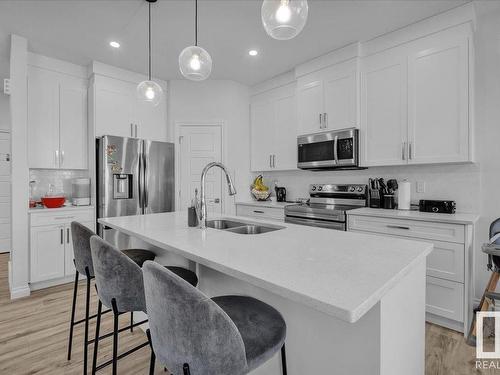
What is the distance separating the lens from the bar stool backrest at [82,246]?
1.66 m

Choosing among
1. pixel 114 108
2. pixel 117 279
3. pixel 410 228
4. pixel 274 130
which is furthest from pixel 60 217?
pixel 410 228

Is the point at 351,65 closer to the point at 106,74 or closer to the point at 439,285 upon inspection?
the point at 439,285

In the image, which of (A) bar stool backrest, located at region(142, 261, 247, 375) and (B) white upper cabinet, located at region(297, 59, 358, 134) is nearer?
(A) bar stool backrest, located at region(142, 261, 247, 375)

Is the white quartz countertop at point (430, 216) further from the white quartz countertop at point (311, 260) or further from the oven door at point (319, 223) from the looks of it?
the white quartz countertop at point (311, 260)

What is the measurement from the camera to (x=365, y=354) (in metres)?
0.97

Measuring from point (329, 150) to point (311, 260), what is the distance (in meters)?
2.45

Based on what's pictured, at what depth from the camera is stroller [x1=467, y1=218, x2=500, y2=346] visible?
6.17 ft

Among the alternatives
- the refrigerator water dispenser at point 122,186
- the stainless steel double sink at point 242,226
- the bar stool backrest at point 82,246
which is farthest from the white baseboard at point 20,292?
the stainless steel double sink at point 242,226

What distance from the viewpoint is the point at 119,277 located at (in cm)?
130

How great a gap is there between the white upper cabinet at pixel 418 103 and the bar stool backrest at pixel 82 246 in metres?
2.71

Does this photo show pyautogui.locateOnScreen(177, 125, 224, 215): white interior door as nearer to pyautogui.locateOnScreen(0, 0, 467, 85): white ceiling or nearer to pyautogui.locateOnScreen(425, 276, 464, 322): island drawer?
pyautogui.locateOnScreen(0, 0, 467, 85): white ceiling

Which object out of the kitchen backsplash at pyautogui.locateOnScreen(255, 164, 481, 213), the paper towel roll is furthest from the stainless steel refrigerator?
the paper towel roll

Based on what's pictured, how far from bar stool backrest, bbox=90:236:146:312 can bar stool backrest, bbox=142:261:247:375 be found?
507 millimetres

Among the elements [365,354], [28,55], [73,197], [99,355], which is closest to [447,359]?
[365,354]
